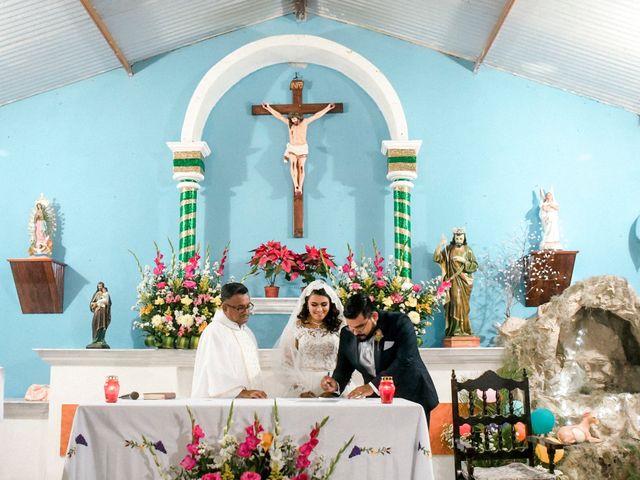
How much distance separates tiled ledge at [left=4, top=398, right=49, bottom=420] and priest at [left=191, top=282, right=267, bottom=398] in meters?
2.90

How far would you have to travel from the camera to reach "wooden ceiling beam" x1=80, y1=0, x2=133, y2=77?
305 inches

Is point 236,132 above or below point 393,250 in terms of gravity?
above

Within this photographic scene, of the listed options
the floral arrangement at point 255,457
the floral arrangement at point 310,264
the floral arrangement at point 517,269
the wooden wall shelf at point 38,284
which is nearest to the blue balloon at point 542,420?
the floral arrangement at point 517,269

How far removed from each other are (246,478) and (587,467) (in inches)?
163

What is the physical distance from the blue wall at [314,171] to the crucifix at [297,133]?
17cm

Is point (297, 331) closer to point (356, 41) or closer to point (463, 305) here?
point (463, 305)

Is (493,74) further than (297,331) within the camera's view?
Yes

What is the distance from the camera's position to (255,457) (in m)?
4.12

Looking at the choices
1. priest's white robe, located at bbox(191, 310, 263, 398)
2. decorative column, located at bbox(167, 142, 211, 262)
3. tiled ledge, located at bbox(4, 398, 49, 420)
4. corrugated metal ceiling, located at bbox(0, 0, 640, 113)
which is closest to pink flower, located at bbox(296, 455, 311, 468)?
priest's white robe, located at bbox(191, 310, 263, 398)

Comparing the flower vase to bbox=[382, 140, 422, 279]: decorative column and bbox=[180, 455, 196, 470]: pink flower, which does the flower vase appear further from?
bbox=[180, 455, 196, 470]: pink flower

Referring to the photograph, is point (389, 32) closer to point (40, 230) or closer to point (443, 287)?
point (443, 287)

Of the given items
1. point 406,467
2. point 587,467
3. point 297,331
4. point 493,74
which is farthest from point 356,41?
point 406,467

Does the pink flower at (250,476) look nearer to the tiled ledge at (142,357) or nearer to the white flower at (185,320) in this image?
the tiled ledge at (142,357)

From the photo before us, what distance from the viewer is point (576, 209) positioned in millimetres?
8820
